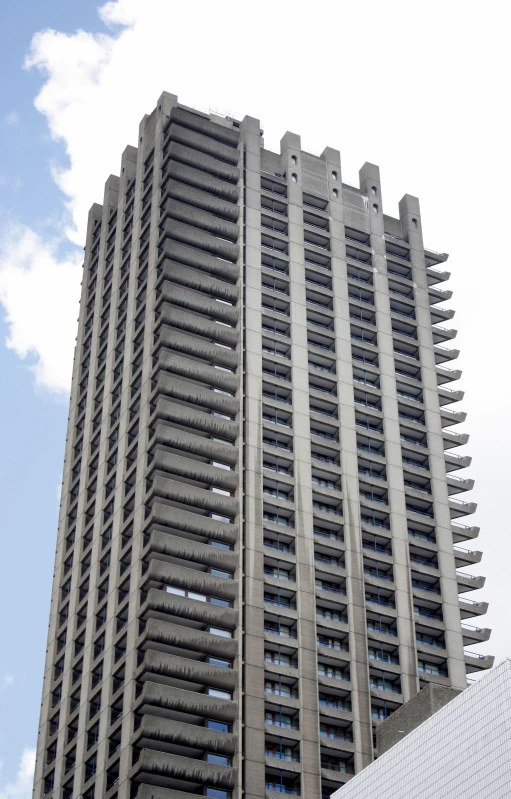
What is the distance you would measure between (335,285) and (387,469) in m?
20.2

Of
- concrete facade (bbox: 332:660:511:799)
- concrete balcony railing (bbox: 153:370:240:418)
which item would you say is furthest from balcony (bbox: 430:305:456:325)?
concrete facade (bbox: 332:660:511:799)

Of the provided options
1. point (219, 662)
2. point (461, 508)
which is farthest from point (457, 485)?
A: point (219, 662)

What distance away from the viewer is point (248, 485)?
385 feet

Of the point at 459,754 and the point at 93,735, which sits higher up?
the point at 93,735

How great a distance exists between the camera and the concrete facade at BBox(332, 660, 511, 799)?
7425 centimetres

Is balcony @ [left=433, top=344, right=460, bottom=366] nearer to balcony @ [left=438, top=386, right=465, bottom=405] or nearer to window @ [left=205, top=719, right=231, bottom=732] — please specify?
balcony @ [left=438, top=386, right=465, bottom=405]

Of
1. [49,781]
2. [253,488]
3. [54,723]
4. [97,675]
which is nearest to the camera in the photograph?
[97,675]

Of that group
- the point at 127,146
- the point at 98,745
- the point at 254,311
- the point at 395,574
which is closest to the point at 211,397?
the point at 254,311

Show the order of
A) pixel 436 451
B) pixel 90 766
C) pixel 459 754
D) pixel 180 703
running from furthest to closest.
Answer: pixel 436 451
pixel 90 766
pixel 180 703
pixel 459 754

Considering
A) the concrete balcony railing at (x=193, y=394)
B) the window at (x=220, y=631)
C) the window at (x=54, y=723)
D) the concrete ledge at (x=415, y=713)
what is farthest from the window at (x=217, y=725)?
the concrete balcony railing at (x=193, y=394)

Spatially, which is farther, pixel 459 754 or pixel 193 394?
pixel 193 394

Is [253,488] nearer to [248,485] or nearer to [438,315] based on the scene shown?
[248,485]

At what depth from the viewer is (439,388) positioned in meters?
140

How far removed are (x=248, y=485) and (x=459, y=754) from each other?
1704 inches
